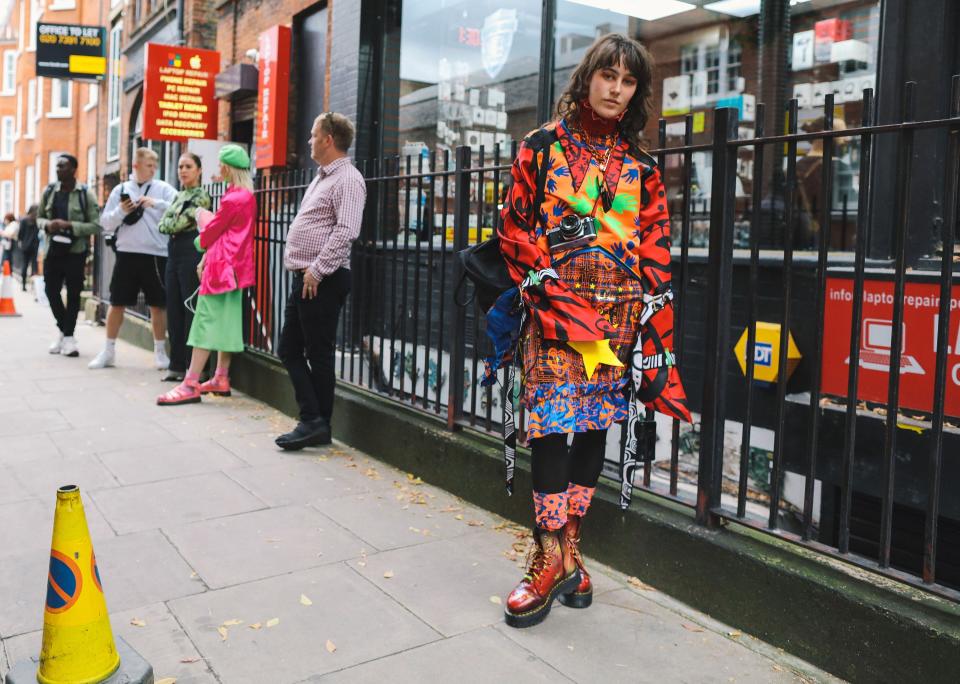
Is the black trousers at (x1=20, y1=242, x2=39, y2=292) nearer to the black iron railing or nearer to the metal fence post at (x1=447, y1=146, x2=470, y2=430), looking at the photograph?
the black iron railing

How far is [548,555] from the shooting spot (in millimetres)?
3135

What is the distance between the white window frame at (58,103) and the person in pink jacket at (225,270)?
30.7 m

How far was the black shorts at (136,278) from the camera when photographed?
8227mm

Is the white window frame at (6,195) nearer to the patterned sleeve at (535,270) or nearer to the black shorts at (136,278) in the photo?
the black shorts at (136,278)

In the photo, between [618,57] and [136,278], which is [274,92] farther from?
[618,57]

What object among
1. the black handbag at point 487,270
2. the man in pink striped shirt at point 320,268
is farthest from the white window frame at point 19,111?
the black handbag at point 487,270

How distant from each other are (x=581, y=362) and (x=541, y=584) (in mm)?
797

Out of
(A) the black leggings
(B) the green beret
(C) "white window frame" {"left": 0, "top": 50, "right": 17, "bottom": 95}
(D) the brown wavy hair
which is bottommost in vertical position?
(A) the black leggings

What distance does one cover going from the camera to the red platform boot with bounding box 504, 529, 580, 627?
3064mm

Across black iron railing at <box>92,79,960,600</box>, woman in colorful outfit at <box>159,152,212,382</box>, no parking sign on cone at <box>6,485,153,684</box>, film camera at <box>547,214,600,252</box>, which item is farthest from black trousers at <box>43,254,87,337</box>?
film camera at <box>547,214,600,252</box>

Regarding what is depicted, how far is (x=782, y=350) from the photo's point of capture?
9.70 feet

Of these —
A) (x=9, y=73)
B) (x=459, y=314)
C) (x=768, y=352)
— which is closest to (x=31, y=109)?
(x=9, y=73)

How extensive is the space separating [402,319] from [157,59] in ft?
30.0

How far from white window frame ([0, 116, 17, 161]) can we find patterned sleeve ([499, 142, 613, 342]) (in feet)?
150
